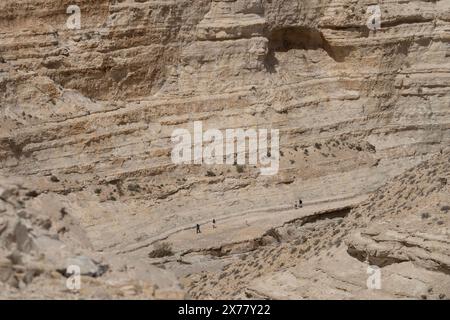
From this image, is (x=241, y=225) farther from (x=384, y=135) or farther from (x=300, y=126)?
(x=384, y=135)

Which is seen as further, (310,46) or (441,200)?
(310,46)

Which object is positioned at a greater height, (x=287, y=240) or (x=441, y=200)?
(x=441, y=200)

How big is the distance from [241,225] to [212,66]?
5735mm

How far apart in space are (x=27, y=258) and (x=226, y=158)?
2023cm

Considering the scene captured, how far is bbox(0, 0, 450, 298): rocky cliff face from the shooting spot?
35.0m

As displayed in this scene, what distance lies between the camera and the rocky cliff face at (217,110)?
35.0m

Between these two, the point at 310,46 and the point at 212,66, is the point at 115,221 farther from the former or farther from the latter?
the point at 310,46

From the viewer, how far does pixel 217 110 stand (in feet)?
128

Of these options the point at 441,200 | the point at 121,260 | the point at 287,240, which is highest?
the point at 121,260

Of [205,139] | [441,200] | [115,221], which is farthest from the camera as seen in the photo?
[205,139]

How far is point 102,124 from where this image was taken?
120 feet

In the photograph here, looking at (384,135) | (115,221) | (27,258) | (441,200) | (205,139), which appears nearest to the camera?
(27,258)

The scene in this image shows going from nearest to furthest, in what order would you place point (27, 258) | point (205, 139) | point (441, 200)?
point (27, 258) → point (441, 200) → point (205, 139)

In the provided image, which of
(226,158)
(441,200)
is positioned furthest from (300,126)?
(441,200)
